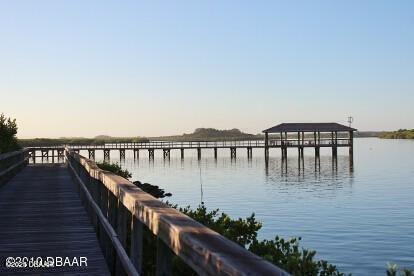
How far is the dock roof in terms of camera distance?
289ft

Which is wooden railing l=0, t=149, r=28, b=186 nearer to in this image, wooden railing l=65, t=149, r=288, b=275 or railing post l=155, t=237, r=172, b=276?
wooden railing l=65, t=149, r=288, b=275

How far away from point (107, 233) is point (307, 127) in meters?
82.7

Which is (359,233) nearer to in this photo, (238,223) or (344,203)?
(344,203)

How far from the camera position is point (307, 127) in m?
88.8

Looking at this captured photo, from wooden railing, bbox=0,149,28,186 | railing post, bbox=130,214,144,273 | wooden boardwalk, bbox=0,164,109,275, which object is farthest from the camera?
wooden railing, bbox=0,149,28,186

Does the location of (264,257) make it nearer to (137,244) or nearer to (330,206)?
(137,244)

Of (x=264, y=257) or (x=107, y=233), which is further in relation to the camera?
(x=264, y=257)

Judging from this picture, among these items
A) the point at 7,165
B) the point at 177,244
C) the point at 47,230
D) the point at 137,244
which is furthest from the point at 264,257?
the point at 7,165

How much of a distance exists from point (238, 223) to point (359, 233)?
52.6 feet

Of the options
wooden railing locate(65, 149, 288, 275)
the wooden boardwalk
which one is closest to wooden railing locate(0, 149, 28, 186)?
the wooden boardwalk

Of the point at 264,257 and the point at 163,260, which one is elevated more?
the point at 163,260

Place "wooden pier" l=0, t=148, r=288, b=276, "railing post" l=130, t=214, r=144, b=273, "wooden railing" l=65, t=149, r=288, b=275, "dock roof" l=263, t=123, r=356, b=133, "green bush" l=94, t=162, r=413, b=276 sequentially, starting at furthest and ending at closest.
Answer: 1. "dock roof" l=263, t=123, r=356, b=133
2. "green bush" l=94, t=162, r=413, b=276
3. "railing post" l=130, t=214, r=144, b=273
4. "wooden pier" l=0, t=148, r=288, b=276
5. "wooden railing" l=65, t=149, r=288, b=275

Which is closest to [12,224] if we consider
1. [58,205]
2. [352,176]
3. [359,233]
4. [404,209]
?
[58,205]

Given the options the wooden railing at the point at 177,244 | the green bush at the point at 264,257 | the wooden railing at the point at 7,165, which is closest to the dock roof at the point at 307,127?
the wooden railing at the point at 7,165
